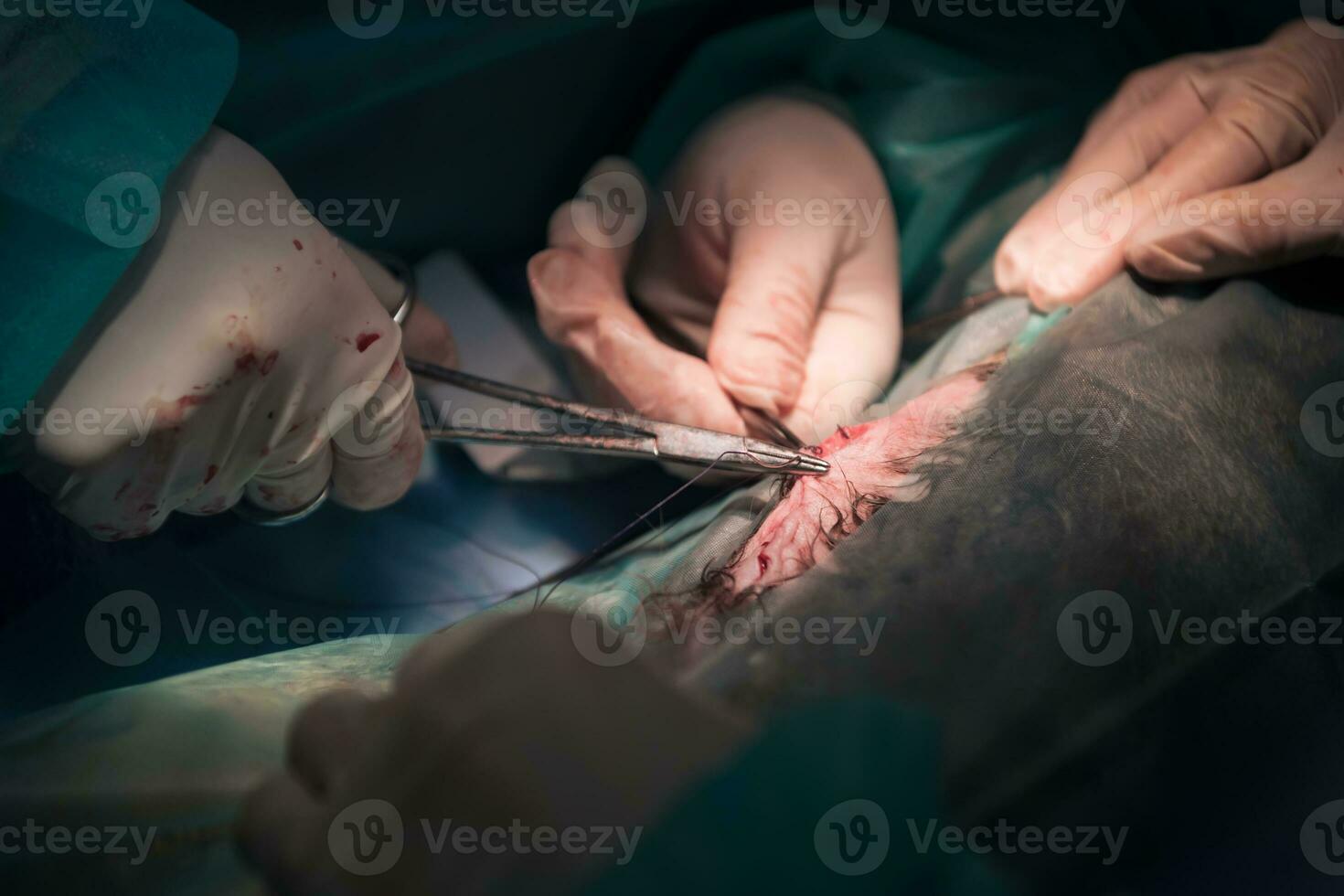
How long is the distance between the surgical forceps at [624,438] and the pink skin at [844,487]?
0.05 metres

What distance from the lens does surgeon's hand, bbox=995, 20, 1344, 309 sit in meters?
1.27

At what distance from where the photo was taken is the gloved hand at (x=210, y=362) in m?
0.93

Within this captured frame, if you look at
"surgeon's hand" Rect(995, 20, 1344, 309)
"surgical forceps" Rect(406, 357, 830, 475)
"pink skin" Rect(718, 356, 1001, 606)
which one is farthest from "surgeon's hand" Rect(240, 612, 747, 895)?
"surgeon's hand" Rect(995, 20, 1344, 309)

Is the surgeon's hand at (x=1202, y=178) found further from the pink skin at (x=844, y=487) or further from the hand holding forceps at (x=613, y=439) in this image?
the hand holding forceps at (x=613, y=439)

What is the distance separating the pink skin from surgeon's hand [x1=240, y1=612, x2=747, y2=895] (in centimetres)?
28

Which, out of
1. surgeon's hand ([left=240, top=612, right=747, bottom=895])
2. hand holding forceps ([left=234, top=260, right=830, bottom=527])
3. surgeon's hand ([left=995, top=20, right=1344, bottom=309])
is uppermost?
surgeon's hand ([left=995, top=20, right=1344, bottom=309])

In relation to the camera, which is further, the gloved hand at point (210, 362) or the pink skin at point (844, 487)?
the pink skin at point (844, 487)

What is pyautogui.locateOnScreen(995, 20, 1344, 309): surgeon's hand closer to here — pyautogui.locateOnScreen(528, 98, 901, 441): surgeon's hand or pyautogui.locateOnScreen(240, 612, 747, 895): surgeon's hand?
pyautogui.locateOnScreen(528, 98, 901, 441): surgeon's hand

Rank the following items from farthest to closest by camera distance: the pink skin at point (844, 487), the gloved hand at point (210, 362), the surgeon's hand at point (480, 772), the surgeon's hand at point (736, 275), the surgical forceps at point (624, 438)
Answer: the surgeon's hand at point (736, 275)
the surgical forceps at point (624, 438)
the pink skin at point (844, 487)
the gloved hand at point (210, 362)
the surgeon's hand at point (480, 772)

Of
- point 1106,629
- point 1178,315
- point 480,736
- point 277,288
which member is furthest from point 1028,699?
point 277,288

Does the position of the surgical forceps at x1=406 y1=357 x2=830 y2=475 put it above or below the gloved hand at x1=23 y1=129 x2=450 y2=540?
below

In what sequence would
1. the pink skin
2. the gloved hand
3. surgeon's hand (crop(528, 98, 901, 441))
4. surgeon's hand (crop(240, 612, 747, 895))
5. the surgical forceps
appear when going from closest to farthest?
surgeon's hand (crop(240, 612, 747, 895))
the gloved hand
the pink skin
the surgical forceps
surgeon's hand (crop(528, 98, 901, 441))

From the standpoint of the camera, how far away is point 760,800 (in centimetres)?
76

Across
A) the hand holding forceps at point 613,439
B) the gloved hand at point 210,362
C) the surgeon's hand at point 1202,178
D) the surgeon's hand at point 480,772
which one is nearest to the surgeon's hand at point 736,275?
the hand holding forceps at point 613,439
